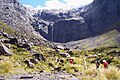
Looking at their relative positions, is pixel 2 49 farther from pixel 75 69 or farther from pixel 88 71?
pixel 88 71

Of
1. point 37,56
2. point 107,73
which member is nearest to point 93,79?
point 107,73

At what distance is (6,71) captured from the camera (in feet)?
126

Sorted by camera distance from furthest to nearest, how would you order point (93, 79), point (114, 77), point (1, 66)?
point (1, 66) → point (114, 77) → point (93, 79)

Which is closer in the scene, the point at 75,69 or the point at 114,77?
the point at 114,77

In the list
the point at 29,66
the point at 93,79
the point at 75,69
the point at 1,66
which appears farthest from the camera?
the point at 29,66

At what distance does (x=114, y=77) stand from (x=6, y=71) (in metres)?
14.9

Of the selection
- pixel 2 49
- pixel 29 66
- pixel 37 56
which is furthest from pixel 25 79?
pixel 37 56

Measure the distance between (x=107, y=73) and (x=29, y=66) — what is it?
33.8m

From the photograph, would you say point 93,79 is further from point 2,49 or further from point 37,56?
point 37,56

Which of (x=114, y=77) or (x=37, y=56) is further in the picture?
(x=37, y=56)

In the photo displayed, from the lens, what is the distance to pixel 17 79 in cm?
3066

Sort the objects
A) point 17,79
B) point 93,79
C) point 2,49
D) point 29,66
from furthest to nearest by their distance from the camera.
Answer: point 2,49, point 29,66, point 17,79, point 93,79

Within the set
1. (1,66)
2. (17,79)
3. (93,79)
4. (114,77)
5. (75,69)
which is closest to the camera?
(93,79)

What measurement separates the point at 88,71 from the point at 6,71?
11.8 m
